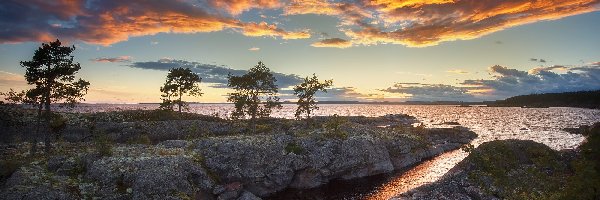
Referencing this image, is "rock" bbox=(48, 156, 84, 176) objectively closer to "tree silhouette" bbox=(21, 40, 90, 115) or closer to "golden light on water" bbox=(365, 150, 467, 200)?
"tree silhouette" bbox=(21, 40, 90, 115)

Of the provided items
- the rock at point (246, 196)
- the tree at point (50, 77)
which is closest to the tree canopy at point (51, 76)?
the tree at point (50, 77)

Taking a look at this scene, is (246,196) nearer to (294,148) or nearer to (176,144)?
(294,148)

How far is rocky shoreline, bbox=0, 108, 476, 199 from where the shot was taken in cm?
3391

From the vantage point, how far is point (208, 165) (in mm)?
44594

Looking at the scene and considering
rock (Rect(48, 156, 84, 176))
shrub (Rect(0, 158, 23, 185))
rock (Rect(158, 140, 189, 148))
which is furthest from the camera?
rock (Rect(158, 140, 189, 148))

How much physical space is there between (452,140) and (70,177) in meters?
86.3

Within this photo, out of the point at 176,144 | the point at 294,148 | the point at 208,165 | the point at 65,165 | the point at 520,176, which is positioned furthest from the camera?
the point at 294,148

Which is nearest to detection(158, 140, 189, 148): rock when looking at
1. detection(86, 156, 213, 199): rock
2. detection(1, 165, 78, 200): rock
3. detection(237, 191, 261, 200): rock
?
detection(86, 156, 213, 199): rock

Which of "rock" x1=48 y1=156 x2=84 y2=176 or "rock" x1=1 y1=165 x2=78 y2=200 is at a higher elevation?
"rock" x1=48 y1=156 x2=84 y2=176

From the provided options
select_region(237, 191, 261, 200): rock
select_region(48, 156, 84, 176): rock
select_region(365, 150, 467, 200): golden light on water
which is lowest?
select_region(365, 150, 467, 200): golden light on water

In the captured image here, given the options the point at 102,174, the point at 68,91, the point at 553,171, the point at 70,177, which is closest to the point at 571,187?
the point at 553,171

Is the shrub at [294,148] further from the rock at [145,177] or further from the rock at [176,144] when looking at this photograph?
the rock at [145,177]

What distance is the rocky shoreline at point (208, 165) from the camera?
111ft

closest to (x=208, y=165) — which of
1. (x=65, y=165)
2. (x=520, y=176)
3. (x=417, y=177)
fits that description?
(x=65, y=165)
